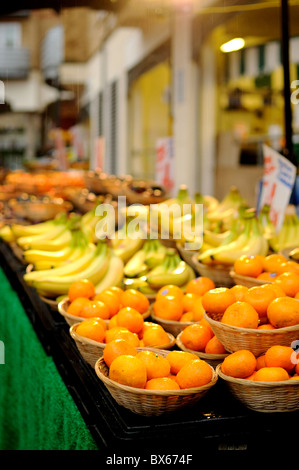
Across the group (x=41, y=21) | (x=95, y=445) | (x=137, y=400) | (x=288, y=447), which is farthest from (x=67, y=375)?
(x=41, y=21)

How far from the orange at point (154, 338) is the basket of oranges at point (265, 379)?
0.25 metres

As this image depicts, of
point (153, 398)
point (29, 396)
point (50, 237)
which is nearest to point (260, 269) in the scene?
point (153, 398)

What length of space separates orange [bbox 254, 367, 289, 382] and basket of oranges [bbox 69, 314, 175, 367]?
35 centimetres

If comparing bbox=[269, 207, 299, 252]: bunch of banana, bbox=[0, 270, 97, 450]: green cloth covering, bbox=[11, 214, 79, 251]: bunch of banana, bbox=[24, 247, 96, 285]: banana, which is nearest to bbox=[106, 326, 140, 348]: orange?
bbox=[0, 270, 97, 450]: green cloth covering

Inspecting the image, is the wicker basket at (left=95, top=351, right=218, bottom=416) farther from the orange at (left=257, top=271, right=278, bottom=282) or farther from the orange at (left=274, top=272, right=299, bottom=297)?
the orange at (left=257, top=271, right=278, bottom=282)

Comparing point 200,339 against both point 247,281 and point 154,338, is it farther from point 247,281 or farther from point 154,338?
point 247,281

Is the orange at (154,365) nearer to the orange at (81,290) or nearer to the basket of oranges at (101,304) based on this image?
the basket of oranges at (101,304)

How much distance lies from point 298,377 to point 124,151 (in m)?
8.82

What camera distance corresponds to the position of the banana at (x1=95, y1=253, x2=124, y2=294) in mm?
2199

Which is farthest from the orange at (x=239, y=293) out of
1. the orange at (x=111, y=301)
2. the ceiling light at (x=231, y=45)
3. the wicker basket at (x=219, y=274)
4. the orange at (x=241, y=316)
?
the ceiling light at (x=231, y=45)

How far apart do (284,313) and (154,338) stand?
400 mm

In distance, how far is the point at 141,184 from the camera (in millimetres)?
3783

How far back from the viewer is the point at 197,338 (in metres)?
1.55

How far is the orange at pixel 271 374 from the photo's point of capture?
1.24m
